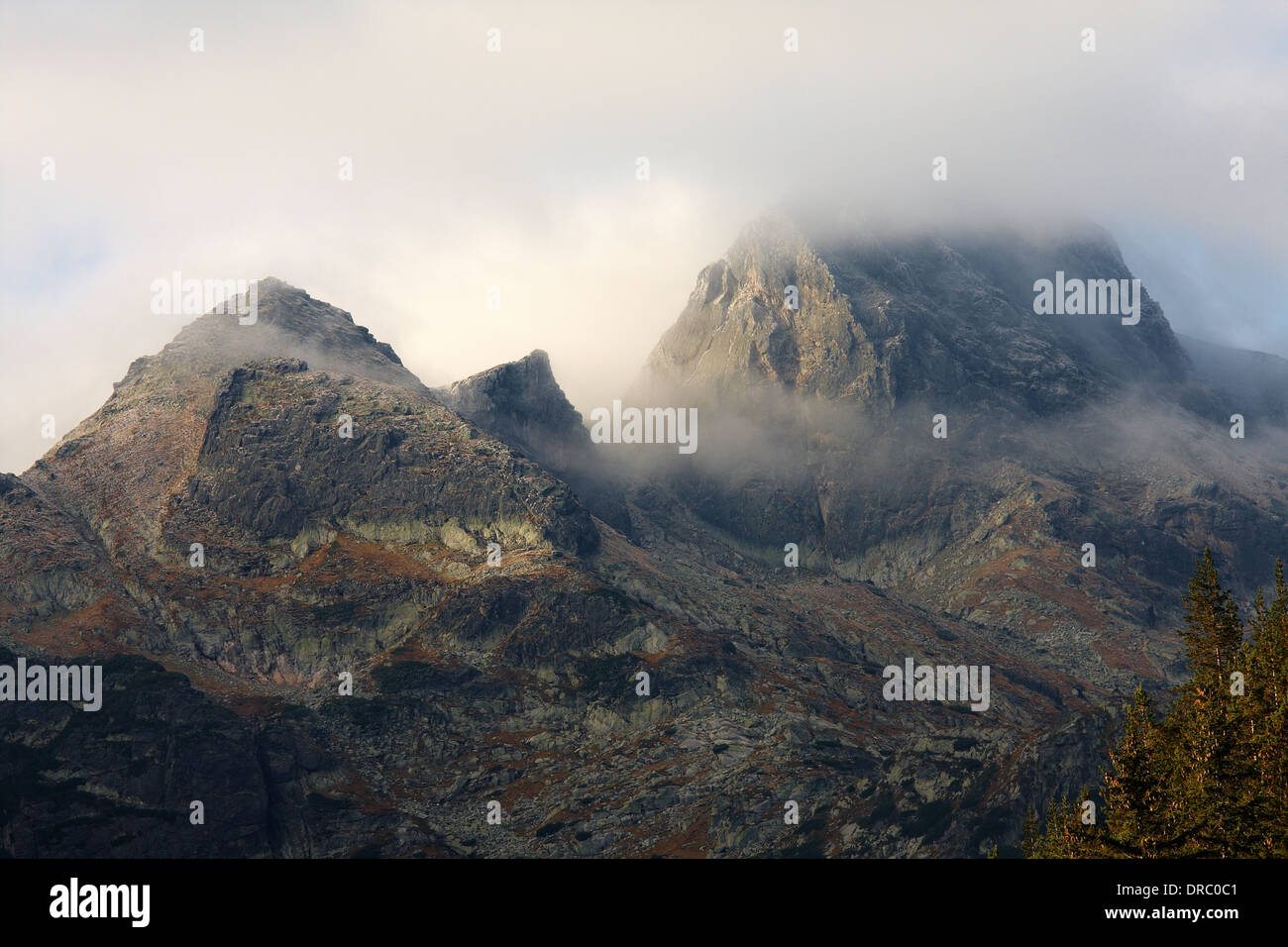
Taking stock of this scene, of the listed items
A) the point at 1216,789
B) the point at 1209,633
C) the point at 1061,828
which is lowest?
the point at 1061,828
